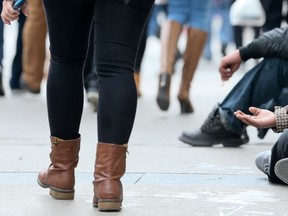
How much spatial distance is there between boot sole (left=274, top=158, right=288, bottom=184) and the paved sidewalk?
0.06 meters

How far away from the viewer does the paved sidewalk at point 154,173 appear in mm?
3852

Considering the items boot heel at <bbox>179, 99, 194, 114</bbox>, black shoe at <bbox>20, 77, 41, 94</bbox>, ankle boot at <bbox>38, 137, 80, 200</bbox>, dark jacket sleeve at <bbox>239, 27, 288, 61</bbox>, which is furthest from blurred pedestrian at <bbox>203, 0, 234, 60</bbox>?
ankle boot at <bbox>38, 137, 80, 200</bbox>

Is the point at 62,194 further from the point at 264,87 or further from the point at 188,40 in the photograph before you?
the point at 188,40

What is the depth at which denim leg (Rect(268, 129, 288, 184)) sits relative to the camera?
13.9ft

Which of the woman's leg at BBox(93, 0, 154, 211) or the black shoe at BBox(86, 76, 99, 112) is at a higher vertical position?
the woman's leg at BBox(93, 0, 154, 211)

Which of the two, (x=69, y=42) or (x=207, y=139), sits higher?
(x=69, y=42)

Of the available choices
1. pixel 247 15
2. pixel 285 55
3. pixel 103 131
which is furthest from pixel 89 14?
pixel 247 15

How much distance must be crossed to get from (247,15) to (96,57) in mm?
6273

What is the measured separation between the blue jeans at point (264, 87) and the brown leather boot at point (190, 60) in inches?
73.2

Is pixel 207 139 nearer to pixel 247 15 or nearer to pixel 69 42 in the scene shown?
pixel 69 42

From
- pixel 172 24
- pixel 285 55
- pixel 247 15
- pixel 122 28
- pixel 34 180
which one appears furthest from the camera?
pixel 247 15

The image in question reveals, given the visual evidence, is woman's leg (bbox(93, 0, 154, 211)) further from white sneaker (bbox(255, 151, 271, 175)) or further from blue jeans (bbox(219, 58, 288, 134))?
blue jeans (bbox(219, 58, 288, 134))

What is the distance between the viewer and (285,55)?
4.99 m

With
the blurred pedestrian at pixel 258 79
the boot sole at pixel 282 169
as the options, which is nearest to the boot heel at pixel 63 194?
the boot sole at pixel 282 169
